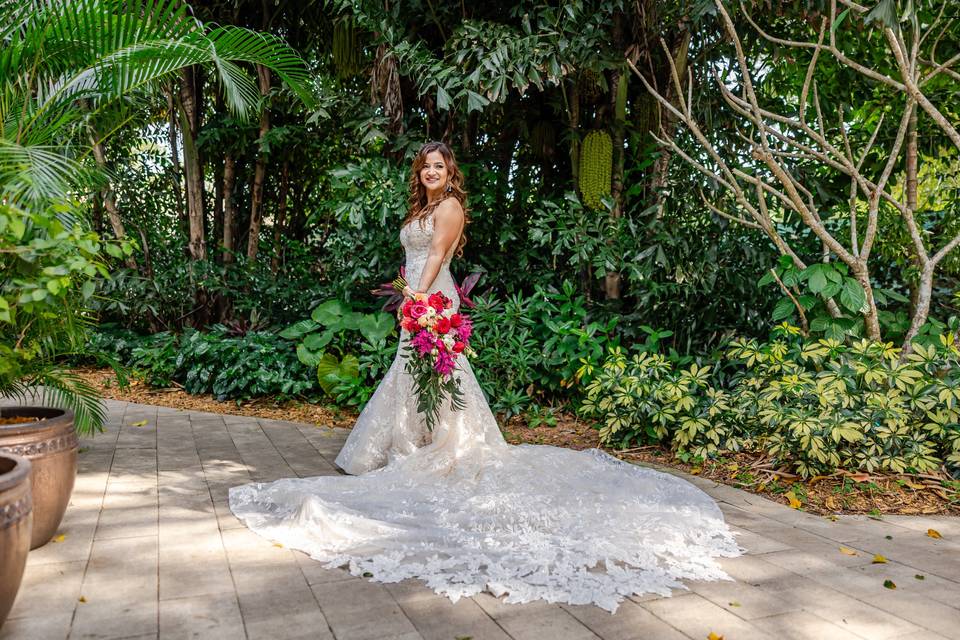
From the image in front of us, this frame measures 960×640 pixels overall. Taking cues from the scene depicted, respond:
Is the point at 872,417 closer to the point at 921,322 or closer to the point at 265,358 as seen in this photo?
the point at 921,322

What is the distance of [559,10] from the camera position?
5008mm

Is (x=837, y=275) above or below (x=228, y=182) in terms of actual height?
Answer: below

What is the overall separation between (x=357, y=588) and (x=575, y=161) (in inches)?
174

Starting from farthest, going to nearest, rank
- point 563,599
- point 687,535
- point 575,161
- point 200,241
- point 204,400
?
point 200,241, point 204,400, point 575,161, point 687,535, point 563,599

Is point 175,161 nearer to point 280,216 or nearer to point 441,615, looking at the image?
point 280,216

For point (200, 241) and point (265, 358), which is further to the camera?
point (200, 241)

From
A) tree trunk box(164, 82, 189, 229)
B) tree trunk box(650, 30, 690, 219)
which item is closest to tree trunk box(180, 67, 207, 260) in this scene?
tree trunk box(164, 82, 189, 229)

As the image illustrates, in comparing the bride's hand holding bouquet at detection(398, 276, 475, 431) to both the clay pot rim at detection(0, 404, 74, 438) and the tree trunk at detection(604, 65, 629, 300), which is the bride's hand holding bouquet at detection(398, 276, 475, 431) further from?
the tree trunk at detection(604, 65, 629, 300)

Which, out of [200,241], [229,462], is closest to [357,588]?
[229,462]

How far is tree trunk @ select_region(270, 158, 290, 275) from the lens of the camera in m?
8.49

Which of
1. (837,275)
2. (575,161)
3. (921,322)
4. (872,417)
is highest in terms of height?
(575,161)

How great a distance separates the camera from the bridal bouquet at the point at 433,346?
3865mm

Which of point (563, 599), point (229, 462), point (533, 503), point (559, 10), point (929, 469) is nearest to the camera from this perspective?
point (563, 599)

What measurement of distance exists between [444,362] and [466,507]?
854mm
